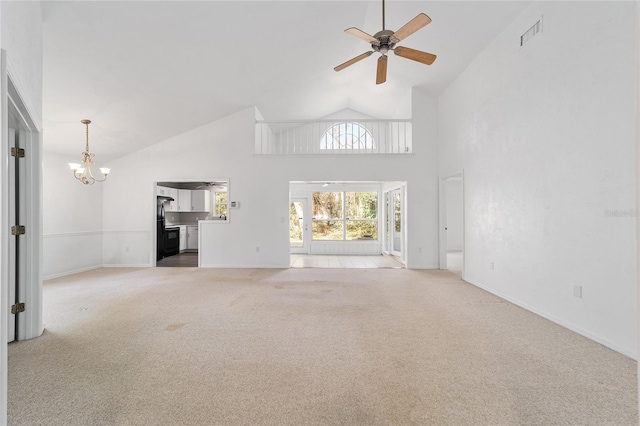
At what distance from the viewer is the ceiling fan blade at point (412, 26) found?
8.74ft

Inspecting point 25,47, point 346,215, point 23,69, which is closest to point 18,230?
point 23,69

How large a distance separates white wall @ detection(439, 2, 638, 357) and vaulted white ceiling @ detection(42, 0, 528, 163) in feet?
3.14

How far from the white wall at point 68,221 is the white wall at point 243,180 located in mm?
259

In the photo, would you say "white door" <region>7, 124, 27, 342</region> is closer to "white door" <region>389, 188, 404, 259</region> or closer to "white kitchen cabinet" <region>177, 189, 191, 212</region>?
"white door" <region>389, 188, 404, 259</region>

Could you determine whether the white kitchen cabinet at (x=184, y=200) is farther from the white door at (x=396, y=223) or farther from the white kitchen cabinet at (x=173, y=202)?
the white door at (x=396, y=223)

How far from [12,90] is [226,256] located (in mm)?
5001

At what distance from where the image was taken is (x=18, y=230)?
2709mm

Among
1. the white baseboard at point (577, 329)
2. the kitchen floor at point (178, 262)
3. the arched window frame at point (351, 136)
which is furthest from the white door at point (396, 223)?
the kitchen floor at point (178, 262)

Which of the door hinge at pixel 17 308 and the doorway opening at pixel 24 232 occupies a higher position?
the doorway opening at pixel 24 232

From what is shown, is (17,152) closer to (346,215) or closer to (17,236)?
(17,236)

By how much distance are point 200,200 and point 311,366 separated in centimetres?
875

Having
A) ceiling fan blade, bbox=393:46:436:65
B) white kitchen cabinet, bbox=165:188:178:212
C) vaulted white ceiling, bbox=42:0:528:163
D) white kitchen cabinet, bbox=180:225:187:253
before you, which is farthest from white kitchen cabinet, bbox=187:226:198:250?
ceiling fan blade, bbox=393:46:436:65

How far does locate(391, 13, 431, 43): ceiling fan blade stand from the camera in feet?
8.74

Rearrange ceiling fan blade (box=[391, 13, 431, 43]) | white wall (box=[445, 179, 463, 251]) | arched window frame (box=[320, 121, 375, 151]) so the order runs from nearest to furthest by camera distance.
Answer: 1. ceiling fan blade (box=[391, 13, 431, 43])
2. arched window frame (box=[320, 121, 375, 151])
3. white wall (box=[445, 179, 463, 251])
